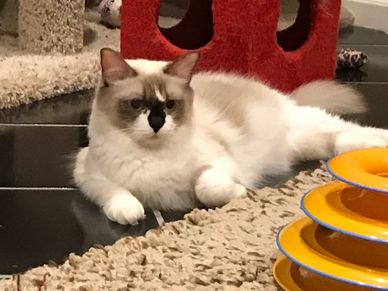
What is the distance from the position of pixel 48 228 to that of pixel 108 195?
0.52 ft

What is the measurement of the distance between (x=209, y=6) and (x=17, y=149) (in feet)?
3.38

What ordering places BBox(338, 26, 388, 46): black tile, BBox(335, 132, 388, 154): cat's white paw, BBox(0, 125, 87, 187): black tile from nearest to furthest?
BBox(0, 125, 87, 187): black tile, BBox(335, 132, 388, 154): cat's white paw, BBox(338, 26, 388, 46): black tile

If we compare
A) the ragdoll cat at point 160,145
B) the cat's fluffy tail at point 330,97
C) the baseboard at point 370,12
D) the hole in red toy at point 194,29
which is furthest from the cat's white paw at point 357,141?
the baseboard at point 370,12

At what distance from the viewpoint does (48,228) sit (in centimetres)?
158

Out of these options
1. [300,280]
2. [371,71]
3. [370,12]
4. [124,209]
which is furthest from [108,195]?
[370,12]

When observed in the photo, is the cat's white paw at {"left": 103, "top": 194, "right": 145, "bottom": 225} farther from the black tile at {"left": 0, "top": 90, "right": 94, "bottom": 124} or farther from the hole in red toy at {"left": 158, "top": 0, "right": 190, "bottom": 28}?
the hole in red toy at {"left": 158, "top": 0, "right": 190, "bottom": 28}

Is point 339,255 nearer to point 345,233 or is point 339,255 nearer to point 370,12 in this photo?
point 345,233

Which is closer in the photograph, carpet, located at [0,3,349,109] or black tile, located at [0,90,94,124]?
black tile, located at [0,90,94,124]

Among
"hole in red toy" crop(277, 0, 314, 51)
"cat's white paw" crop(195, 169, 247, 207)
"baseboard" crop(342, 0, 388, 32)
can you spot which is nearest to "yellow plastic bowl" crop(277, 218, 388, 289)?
"cat's white paw" crop(195, 169, 247, 207)

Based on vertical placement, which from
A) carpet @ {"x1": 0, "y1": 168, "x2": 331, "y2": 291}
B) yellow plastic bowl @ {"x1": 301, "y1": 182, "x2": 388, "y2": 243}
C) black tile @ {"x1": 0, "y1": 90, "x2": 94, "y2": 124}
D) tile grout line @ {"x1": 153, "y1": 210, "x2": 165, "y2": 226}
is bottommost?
tile grout line @ {"x1": 153, "y1": 210, "x2": 165, "y2": 226}

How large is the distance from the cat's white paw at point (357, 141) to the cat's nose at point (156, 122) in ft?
1.89

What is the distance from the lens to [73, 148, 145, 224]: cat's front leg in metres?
1.60

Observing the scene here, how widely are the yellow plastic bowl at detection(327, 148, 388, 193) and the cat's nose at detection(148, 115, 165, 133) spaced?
46 cm

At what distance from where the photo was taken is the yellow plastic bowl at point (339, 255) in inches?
45.7
